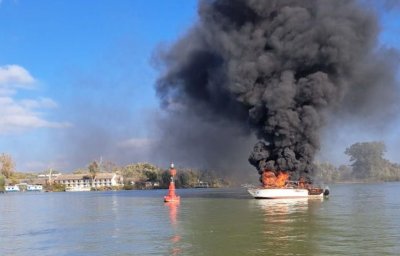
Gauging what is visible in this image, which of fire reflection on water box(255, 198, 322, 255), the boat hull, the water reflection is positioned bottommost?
fire reflection on water box(255, 198, 322, 255)

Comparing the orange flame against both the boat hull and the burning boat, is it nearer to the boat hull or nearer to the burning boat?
the burning boat

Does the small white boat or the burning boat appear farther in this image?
the burning boat

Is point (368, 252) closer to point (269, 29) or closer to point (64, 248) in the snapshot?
point (64, 248)

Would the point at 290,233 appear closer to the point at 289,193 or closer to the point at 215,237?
the point at 215,237

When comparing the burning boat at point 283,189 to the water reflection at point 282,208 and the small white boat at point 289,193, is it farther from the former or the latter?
the water reflection at point 282,208

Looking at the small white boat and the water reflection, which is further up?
the small white boat

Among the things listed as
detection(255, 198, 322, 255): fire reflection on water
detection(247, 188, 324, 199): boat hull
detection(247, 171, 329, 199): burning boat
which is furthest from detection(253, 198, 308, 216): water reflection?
detection(255, 198, 322, 255): fire reflection on water

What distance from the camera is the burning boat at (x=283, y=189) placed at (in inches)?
3189

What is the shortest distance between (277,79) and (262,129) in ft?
30.2

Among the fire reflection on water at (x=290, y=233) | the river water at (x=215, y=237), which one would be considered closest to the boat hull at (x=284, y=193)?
the river water at (x=215, y=237)

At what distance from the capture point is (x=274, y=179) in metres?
84.3

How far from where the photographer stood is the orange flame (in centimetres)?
8388

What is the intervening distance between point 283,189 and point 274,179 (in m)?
3.48

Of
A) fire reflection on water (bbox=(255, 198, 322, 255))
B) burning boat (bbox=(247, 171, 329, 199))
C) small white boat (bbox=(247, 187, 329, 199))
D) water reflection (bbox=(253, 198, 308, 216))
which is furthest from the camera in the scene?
burning boat (bbox=(247, 171, 329, 199))
